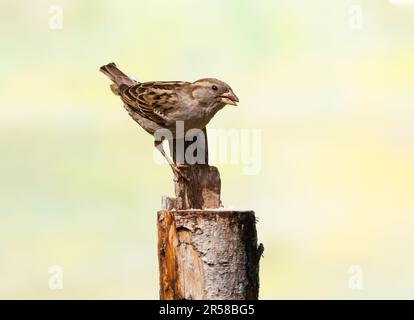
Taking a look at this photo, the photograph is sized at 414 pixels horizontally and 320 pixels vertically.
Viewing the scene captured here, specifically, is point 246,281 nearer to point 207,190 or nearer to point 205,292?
point 205,292

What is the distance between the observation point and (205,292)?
7.08 metres

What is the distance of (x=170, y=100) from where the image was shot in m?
9.88

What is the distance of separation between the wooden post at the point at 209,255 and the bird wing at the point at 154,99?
266cm

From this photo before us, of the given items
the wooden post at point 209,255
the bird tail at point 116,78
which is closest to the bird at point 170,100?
the bird tail at point 116,78

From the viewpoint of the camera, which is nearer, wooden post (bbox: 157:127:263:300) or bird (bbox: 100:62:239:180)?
wooden post (bbox: 157:127:263:300)

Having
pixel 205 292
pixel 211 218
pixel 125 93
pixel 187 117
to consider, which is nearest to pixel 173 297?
pixel 205 292

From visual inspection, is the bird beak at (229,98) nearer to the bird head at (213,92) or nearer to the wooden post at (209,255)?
the bird head at (213,92)

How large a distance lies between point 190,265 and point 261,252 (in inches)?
29.5

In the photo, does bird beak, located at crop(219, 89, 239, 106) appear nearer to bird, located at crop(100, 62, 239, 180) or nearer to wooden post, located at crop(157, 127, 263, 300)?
bird, located at crop(100, 62, 239, 180)

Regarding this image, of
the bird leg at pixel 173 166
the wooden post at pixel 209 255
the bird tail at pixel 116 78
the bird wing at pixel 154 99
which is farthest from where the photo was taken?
the bird tail at pixel 116 78

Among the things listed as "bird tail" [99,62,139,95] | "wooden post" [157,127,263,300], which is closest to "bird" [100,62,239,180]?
"bird tail" [99,62,139,95]

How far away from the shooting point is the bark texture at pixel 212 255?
23.2 ft

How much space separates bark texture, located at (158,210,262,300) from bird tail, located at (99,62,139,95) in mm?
3880

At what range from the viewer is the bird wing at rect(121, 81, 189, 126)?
9.82 meters
